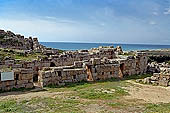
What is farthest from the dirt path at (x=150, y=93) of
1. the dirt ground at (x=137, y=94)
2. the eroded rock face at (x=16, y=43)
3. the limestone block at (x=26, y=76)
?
the eroded rock face at (x=16, y=43)

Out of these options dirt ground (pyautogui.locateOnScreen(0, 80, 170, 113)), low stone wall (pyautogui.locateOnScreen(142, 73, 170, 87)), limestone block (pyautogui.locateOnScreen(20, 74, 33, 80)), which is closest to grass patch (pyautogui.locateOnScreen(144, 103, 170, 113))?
dirt ground (pyautogui.locateOnScreen(0, 80, 170, 113))

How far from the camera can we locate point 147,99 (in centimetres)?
1162

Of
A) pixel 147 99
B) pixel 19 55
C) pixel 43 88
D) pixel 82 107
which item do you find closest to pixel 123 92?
pixel 147 99

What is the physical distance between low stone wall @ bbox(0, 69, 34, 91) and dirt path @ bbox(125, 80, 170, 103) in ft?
22.3

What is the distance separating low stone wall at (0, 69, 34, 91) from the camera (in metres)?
13.0

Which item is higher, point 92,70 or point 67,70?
point 67,70

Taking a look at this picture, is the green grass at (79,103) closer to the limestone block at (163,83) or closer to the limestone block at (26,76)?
the limestone block at (26,76)

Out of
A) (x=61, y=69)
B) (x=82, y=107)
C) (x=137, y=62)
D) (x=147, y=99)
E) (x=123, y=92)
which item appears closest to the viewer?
(x=82, y=107)

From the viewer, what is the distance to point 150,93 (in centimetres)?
1309

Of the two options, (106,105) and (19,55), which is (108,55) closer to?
(19,55)

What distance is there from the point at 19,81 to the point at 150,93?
28.7 ft

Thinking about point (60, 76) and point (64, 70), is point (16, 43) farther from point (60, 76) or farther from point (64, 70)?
point (60, 76)

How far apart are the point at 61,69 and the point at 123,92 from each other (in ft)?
16.7

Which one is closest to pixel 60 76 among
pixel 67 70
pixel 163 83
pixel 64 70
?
pixel 64 70
